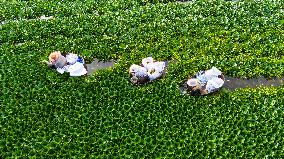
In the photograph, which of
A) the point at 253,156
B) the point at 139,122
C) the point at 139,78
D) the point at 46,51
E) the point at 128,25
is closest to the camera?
the point at 253,156

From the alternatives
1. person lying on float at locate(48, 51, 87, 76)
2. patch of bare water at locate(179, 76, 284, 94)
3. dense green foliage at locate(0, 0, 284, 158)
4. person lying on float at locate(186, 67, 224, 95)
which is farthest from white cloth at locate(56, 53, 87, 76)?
person lying on float at locate(186, 67, 224, 95)

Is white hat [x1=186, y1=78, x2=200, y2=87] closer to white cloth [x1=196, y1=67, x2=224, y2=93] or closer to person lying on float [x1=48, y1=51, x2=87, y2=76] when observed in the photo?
white cloth [x1=196, y1=67, x2=224, y2=93]

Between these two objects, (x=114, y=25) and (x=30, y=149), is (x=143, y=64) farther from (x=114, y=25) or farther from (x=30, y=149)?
(x=30, y=149)

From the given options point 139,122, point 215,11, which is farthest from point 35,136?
point 215,11

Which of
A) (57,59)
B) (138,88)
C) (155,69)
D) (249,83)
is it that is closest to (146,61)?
(155,69)

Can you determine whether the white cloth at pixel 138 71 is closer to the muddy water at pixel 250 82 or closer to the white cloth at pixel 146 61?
the white cloth at pixel 146 61

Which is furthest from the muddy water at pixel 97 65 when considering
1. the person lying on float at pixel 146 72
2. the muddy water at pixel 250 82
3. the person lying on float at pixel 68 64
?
the muddy water at pixel 250 82

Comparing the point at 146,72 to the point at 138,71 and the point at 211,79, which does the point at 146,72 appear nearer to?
the point at 138,71
